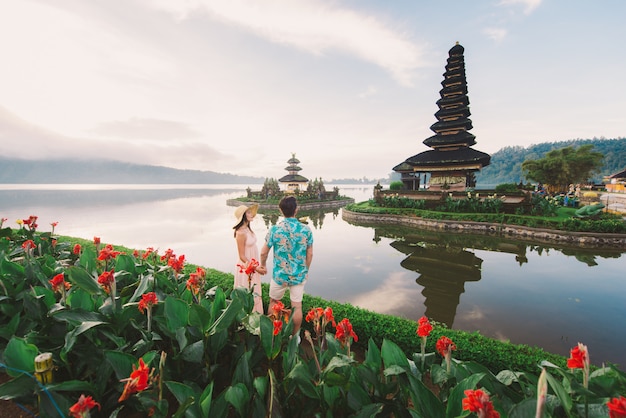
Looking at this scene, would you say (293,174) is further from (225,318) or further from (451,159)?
(225,318)

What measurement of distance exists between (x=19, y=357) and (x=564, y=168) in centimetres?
4262

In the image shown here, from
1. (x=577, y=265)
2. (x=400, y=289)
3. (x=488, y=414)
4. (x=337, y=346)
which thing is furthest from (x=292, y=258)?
(x=577, y=265)

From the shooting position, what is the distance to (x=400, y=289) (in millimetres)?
6160

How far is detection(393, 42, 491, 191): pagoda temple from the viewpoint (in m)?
19.6

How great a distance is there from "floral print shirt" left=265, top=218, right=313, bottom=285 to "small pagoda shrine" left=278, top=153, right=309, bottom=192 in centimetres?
3213

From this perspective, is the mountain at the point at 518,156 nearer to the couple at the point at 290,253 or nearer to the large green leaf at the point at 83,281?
the couple at the point at 290,253

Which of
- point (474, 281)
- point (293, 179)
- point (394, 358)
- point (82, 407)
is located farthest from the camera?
point (293, 179)

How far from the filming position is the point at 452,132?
21.2 m

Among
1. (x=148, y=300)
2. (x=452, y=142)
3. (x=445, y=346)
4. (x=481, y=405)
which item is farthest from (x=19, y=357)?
(x=452, y=142)

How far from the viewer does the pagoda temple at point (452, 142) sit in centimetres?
1956

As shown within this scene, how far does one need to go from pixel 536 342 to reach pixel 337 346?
167 inches

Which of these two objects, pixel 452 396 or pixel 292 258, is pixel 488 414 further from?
pixel 292 258

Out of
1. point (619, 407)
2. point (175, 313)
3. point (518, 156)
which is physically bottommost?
point (175, 313)

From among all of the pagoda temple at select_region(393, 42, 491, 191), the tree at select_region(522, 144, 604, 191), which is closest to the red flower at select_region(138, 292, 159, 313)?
the pagoda temple at select_region(393, 42, 491, 191)
